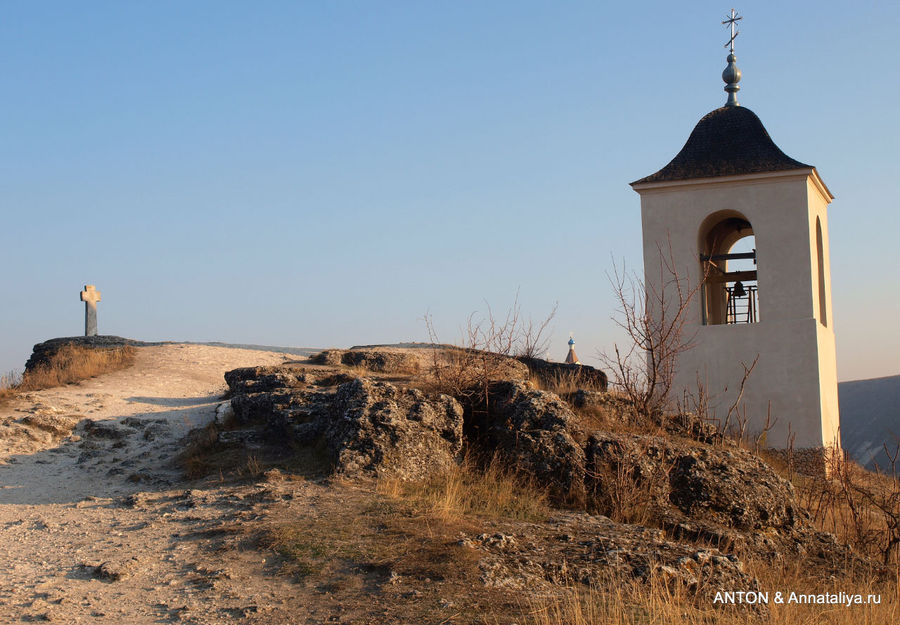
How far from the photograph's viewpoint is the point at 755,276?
16.5m

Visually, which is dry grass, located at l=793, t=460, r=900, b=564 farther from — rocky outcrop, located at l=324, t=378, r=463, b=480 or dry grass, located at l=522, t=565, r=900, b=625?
rocky outcrop, located at l=324, t=378, r=463, b=480

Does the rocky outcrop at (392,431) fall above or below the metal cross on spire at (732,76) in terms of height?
below

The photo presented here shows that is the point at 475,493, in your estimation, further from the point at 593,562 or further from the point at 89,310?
the point at 89,310

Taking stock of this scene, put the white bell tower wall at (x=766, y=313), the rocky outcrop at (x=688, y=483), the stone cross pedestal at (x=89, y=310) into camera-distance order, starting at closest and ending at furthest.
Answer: the rocky outcrop at (x=688, y=483)
the white bell tower wall at (x=766, y=313)
the stone cross pedestal at (x=89, y=310)

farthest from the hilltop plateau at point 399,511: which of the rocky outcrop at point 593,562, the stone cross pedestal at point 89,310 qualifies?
the stone cross pedestal at point 89,310

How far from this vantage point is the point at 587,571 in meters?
5.95

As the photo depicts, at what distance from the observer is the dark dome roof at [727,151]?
16.3 m

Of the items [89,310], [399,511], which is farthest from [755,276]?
[89,310]

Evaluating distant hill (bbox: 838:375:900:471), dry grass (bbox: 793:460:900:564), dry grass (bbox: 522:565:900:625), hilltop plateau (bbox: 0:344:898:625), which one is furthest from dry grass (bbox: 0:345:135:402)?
distant hill (bbox: 838:375:900:471)

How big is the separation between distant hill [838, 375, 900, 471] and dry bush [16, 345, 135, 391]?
34.9 m

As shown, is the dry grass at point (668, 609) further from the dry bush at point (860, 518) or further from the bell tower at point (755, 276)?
the bell tower at point (755, 276)

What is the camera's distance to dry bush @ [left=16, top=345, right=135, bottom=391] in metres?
13.9

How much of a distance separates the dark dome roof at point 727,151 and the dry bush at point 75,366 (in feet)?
34.8

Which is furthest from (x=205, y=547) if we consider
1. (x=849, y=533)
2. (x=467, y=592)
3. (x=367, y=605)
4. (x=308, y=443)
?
(x=849, y=533)
